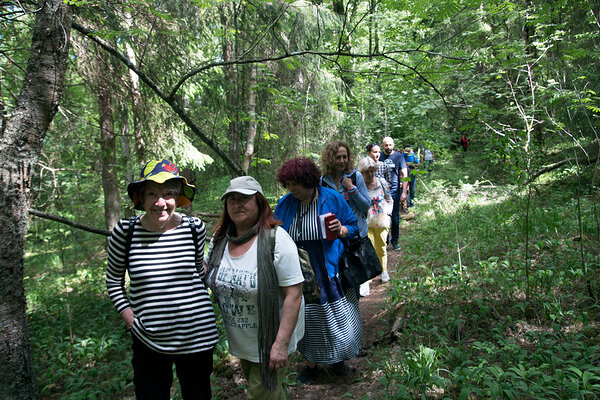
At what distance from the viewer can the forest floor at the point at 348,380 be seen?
2943mm

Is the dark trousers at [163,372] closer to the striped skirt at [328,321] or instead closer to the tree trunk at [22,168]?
the striped skirt at [328,321]

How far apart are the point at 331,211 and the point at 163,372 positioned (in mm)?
1792

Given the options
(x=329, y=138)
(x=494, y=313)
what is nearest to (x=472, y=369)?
(x=494, y=313)

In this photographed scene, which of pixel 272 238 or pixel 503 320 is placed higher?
pixel 272 238

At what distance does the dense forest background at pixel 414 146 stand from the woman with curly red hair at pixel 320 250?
20.6 inches

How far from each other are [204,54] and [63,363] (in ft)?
24.8

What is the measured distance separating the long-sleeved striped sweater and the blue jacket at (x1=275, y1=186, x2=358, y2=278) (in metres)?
1.08

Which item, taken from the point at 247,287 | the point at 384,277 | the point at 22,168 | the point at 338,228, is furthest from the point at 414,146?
the point at 22,168

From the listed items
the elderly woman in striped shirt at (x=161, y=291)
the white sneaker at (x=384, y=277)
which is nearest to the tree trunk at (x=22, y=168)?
the elderly woman in striped shirt at (x=161, y=291)

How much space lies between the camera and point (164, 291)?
206 centimetres

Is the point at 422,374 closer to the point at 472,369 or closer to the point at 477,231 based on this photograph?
the point at 472,369

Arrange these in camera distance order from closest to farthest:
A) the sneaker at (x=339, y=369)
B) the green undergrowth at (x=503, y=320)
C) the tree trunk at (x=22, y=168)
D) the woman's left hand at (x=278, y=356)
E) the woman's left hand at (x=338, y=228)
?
the woman's left hand at (x=278, y=356), the green undergrowth at (x=503, y=320), the tree trunk at (x=22, y=168), the woman's left hand at (x=338, y=228), the sneaker at (x=339, y=369)

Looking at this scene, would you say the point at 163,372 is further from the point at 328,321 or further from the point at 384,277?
the point at 384,277

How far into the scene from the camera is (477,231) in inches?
245
